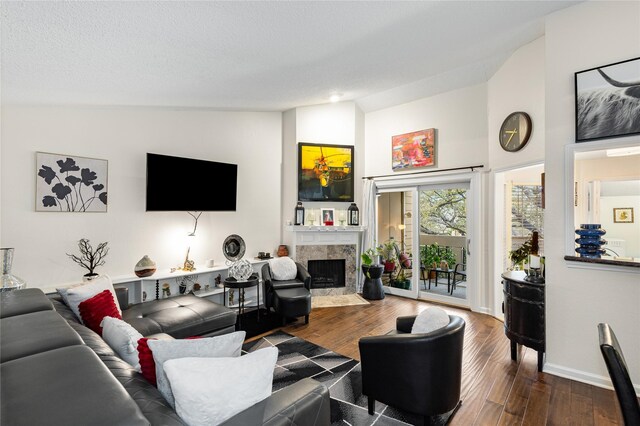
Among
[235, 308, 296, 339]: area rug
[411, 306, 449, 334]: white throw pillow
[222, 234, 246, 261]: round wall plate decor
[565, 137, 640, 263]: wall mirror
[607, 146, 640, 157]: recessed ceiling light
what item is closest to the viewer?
[411, 306, 449, 334]: white throw pillow

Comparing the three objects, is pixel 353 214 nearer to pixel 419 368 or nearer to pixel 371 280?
pixel 371 280

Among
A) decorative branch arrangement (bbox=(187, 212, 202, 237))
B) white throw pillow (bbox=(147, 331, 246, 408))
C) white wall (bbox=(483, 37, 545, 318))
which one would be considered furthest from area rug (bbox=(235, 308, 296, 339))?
white wall (bbox=(483, 37, 545, 318))

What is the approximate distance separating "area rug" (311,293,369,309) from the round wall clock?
3219 mm

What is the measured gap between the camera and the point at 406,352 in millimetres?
2055

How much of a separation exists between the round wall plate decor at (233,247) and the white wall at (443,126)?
9.28 feet

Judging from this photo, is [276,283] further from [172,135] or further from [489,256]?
[489,256]

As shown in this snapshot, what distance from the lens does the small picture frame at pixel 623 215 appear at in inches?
119

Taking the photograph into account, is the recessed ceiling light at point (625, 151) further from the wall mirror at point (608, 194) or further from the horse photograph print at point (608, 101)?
the horse photograph print at point (608, 101)

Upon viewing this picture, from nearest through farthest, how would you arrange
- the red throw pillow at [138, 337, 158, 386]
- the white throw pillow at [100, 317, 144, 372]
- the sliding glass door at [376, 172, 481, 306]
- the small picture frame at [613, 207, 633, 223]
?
1. the red throw pillow at [138, 337, 158, 386]
2. the white throw pillow at [100, 317, 144, 372]
3. the small picture frame at [613, 207, 633, 223]
4. the sliding glass door at [376, 172, 481, 306]

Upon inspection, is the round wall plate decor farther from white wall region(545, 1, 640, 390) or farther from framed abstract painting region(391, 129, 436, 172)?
white wall region(545, 1, 640, 390)

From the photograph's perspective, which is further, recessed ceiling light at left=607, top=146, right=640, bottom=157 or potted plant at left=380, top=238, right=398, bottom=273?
potted plant at left=380, top=238, right=398, bottom=273

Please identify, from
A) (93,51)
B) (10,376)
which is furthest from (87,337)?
(93,51)

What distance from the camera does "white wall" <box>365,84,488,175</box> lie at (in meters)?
4.79

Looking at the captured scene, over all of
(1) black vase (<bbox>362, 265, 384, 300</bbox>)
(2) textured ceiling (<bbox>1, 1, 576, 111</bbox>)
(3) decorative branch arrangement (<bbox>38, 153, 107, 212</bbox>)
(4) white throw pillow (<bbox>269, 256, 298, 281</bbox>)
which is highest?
(2) textured ceiling (<bbox>1, 1, 576, 111</bbox>)
